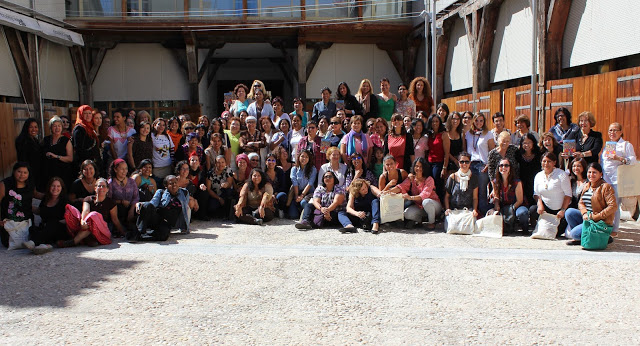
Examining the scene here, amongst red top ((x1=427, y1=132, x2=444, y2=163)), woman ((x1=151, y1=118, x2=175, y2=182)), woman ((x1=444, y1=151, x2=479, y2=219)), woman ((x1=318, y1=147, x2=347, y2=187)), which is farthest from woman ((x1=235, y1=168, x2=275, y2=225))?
woman ((x1=444, y1=151, x2=479, y2=219))

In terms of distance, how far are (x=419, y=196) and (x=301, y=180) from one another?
1708mm

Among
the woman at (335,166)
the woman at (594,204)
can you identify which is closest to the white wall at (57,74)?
the woman at (335,166)

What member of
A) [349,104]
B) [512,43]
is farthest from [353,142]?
[512,43]

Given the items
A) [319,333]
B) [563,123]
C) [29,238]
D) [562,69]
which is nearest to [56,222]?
[29,238]

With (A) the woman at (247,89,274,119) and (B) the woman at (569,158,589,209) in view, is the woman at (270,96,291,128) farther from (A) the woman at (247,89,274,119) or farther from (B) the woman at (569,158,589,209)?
(B) the woman at (569,158,589,209)

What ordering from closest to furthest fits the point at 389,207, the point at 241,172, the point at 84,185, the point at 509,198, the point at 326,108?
the point at 84,185
the point at 509,198
the point at 389,207
the point at 241,172
the point at 326,108

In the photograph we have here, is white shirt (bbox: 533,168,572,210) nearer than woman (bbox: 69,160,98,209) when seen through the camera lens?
Yes

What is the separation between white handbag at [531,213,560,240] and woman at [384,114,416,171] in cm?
187

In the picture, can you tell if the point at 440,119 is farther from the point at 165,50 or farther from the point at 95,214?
the point at 165,50

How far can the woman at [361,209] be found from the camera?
6781 mm

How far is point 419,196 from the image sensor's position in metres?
6.91

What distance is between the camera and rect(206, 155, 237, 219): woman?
302 inches

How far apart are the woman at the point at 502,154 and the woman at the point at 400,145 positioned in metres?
1.07

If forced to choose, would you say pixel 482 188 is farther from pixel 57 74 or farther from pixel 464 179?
pixel 57 74
